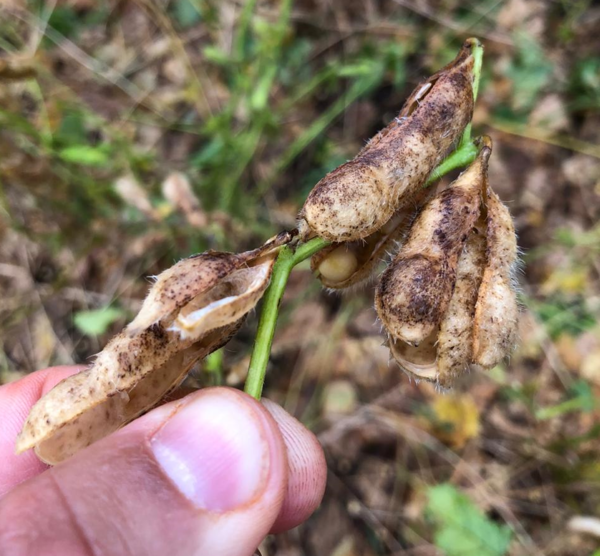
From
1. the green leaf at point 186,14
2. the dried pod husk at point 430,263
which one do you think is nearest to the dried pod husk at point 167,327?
the dried pod husk at point 430,263

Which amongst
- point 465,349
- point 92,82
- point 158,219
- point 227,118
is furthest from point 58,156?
point 465,349

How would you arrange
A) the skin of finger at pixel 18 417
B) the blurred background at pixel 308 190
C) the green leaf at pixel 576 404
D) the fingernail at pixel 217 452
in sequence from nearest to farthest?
the fingernail at pixel 217 452, the skin of finger at pixel 18 417, the green leaf at pixel 576 404, the blurred background at pixel 308 190

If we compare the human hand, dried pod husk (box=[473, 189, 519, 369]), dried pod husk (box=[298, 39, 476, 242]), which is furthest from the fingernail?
dried pod husk (box=[473, 189, 519, 369])

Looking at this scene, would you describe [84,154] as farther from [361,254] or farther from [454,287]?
[454,287]

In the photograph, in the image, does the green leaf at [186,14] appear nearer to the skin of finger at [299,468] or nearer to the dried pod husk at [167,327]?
the skin of finger at [299,468]

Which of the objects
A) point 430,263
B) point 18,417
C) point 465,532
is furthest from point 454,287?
point 18,417

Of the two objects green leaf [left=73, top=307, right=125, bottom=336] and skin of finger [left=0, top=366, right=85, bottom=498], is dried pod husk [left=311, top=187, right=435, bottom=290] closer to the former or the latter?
skin of finger [left=0, top=366, right=85, bottom=498]
